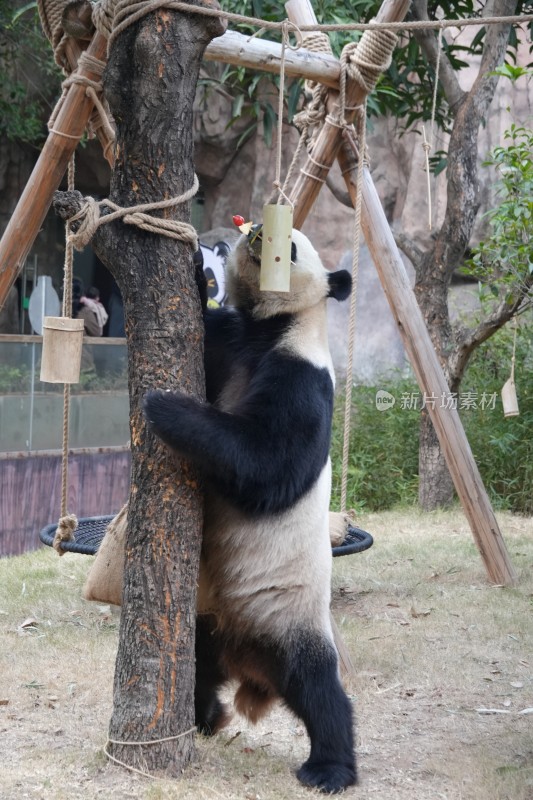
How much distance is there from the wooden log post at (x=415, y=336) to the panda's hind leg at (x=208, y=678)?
187cm

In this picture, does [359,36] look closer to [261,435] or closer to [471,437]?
[471,437]

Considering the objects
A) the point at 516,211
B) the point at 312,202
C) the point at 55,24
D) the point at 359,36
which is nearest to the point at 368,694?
the point at 312,202

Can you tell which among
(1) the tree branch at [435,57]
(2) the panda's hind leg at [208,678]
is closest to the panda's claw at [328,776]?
(2) the panda's hind leg at [208,678]

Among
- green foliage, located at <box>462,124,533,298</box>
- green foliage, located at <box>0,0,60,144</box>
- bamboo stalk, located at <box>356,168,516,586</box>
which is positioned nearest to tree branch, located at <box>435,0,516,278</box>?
green foliage, located at <box>462,124,533,298</box>

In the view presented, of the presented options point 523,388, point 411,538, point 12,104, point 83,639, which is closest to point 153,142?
point 83,639

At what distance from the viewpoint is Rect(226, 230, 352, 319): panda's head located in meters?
2.80

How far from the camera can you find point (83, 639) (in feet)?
13.3

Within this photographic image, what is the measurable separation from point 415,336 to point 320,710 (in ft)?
7.55

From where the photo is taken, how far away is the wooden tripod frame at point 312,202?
3502 mm

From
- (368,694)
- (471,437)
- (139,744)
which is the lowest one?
(368,694)

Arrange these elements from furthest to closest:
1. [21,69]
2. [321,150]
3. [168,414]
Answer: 1. [21,69]
2. [321,150]
3. [168,414]

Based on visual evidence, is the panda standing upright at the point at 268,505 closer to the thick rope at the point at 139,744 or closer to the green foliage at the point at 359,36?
the thick rope at the point at 139,744

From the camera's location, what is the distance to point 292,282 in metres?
2.81

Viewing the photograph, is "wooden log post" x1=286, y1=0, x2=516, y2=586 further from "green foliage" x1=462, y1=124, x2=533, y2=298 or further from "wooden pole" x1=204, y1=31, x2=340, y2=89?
"green foliage" x1=462, y1=124, x2=533, y2=298
